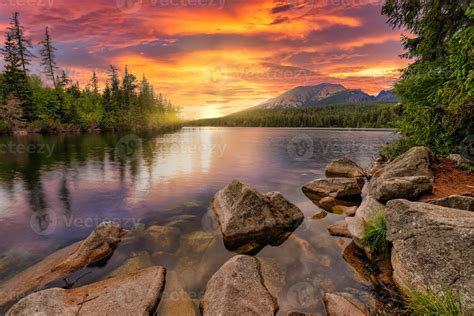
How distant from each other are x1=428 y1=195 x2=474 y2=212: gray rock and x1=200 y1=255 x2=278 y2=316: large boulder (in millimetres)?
6008

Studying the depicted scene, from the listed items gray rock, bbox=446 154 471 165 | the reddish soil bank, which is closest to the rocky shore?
the reddish soil bank

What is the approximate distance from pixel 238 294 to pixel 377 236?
532 cm

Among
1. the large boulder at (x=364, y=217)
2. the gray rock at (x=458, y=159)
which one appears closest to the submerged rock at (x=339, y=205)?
the large boulder at (x=364, y=217)

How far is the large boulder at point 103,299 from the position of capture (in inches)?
216

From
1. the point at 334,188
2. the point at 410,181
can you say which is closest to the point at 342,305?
the point at 410,181

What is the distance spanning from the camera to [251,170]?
1054 inches

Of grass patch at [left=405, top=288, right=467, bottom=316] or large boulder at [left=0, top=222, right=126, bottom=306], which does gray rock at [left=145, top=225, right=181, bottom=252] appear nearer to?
large boulder at [left=0, top=222, right=126, bottom=306]

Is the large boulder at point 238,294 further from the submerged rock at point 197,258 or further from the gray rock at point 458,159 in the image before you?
the gray rock at point 458,159

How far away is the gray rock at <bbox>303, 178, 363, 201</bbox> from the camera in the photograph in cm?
1475

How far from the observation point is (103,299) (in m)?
6.08

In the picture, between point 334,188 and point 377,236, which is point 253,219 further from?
point 334,188

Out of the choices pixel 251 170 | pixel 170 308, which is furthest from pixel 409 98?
pixel 251 170

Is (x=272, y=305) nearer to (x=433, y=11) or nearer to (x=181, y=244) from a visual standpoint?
(x=181, y=244)

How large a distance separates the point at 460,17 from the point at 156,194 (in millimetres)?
20904
